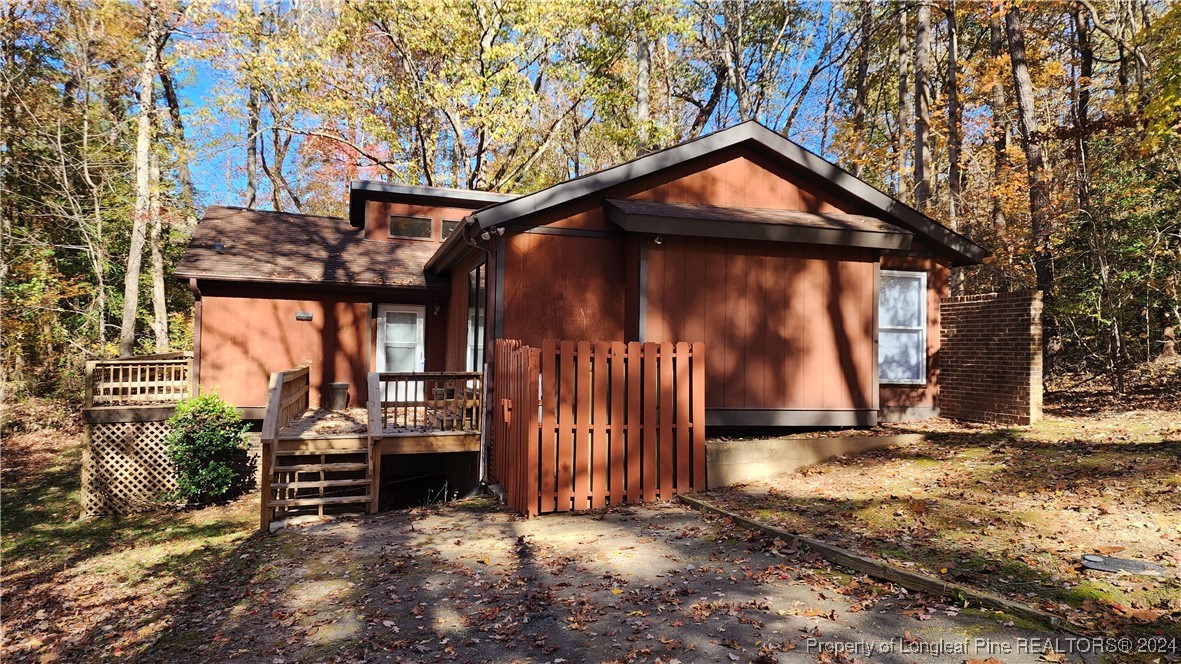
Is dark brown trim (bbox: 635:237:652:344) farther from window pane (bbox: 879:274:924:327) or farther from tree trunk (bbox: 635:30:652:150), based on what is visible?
tree trunk (bbox: 635:30:652:150)

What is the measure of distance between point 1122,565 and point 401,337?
1332 centimetres

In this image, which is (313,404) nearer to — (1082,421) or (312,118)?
(1082,421)

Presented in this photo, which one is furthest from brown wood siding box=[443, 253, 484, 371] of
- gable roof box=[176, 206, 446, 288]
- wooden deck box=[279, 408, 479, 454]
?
wooden deck box=[279, 408, 479, 454]

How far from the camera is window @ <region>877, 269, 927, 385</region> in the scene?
10.9 meters

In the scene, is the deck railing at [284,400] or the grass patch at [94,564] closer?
the grass patch at [94,564]

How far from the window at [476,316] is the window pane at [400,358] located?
349 cm

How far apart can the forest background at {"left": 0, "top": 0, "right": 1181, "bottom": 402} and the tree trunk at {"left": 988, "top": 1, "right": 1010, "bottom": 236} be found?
0.50ft

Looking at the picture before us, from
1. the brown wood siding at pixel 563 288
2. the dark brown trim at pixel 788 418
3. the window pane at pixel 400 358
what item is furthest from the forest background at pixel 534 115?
the brown wood siding at pixel 563 288

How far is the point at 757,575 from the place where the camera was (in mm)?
4891

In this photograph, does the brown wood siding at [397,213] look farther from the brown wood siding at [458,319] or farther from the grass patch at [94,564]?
the grass patch at [94,564]

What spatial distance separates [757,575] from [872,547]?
3.24 ft

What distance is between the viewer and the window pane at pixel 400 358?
15.0 metres

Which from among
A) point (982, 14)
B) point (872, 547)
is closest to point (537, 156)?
point (982, 14)

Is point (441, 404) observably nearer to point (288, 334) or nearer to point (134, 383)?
point (288, 334)
